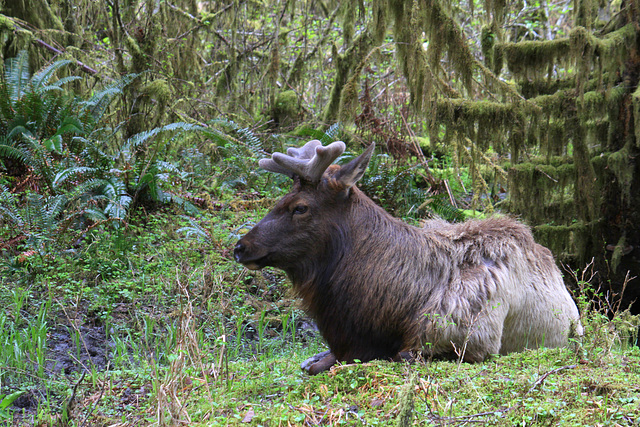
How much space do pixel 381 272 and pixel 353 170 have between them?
2.96ft

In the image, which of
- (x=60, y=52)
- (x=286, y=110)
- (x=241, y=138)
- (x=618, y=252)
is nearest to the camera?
(x=618, y=252)

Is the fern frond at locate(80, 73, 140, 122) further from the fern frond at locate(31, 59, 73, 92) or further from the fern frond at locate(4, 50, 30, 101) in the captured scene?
the fern frond at locate(4, 50, 30, 101)

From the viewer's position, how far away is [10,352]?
516 centimetres

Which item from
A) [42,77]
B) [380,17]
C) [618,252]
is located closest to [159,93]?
[42,77]

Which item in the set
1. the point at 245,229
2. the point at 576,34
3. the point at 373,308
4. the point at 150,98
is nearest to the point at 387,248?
the point at 373,308

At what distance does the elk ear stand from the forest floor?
154 cm

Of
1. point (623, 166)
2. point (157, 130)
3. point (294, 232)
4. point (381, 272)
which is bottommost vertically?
point (381, 272)

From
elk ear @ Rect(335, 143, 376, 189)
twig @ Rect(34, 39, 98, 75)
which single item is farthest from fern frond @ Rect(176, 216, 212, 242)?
twig @ Rect(34, 39, 98, 75)

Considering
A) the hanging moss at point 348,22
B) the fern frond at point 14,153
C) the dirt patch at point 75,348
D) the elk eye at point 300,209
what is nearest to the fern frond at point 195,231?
the dirt patch at point 75,348

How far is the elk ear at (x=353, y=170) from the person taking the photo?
4.89m

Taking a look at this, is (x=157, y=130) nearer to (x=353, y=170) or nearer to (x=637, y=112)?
(x=353, y=170)

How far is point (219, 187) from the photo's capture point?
10.2 meters

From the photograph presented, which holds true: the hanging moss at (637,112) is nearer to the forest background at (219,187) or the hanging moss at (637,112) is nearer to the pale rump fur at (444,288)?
the forest background at (219,187)

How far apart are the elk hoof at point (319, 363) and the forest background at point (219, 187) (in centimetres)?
21
